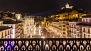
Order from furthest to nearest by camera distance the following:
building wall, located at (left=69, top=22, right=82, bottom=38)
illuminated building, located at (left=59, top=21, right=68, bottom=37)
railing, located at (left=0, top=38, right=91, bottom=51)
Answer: illuminated building, located at (left=59, top=21, right=68, bottom=37), building wall, located at (left=69, top=22, right=82, bottom=38), railing, located at (left=0, top=38, right=91, bottom=51)

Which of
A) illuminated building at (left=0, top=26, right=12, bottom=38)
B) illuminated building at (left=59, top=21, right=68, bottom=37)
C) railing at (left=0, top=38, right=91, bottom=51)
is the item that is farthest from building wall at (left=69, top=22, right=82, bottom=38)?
railing at (left=0, top=38, right=91, bottom=51)

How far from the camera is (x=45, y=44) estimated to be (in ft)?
15.2

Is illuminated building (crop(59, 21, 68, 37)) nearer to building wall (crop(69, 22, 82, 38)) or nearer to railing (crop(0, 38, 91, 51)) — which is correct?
building wall (crop(69, 22, 82, 38))

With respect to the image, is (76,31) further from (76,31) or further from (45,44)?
(45,44)

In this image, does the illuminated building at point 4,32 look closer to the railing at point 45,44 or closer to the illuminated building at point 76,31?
the illuminated building at point 76,31

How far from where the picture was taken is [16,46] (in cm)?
464

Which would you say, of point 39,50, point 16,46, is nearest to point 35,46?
point 39,50

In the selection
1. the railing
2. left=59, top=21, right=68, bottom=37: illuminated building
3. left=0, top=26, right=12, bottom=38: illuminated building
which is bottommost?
left=59, top=21, right=68, bottom=37: illuminated building

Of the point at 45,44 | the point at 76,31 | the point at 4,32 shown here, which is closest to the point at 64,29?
the point at 76,31

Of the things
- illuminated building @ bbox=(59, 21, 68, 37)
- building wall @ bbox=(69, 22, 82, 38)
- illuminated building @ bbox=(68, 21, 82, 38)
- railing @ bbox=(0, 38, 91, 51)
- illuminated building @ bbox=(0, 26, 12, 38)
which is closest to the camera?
railing @ bbox=(0, 38, 91, 51)

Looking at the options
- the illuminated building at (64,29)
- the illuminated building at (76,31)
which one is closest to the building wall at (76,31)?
the illuminated building at (76,31)

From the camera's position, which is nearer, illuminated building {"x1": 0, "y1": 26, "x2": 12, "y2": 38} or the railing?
the railing

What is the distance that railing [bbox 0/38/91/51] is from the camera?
4.60m

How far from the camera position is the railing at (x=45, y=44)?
15.1ft
